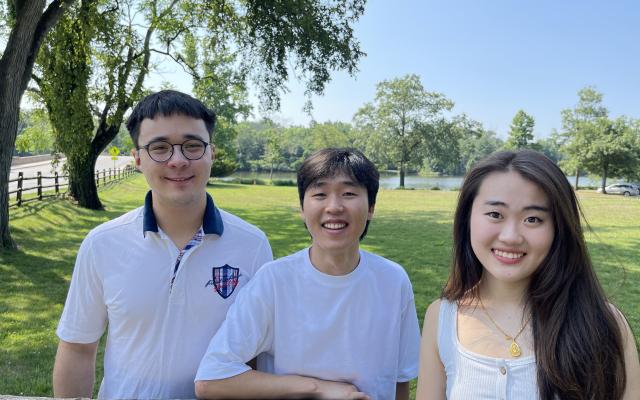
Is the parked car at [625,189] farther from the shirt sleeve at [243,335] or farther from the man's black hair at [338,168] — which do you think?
the shirt sleeve at [243,335]

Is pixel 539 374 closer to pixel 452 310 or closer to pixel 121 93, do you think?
pixel 452 310

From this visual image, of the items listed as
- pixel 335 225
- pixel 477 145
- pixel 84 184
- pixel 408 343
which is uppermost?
pixel 477 145

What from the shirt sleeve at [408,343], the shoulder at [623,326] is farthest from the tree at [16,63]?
the shoulder at [623,326]

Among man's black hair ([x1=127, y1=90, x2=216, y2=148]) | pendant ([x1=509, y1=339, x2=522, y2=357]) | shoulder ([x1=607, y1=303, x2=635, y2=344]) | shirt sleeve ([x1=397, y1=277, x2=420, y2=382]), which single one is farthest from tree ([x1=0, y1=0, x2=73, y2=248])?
shoulder ([x1=607, y1=303, x2=635, y2=344])

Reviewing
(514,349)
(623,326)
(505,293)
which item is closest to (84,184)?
(505,293)

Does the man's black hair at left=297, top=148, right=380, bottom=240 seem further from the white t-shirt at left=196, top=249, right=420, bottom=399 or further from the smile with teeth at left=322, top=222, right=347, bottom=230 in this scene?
the white t-shirt at left=196, top=249, right=420, bottom=399

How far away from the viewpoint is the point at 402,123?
177 ft

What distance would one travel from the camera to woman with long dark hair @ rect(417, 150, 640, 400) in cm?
153

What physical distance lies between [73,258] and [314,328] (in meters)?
8.35

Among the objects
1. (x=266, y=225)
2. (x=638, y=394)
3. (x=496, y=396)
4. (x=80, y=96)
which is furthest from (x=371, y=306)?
(x=266, y=225)

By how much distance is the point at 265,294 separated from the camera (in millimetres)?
1729

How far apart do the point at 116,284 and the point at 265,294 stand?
64 centimetres

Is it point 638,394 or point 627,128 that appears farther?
point 627,128

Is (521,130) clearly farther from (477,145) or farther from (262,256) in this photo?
(262,256)
